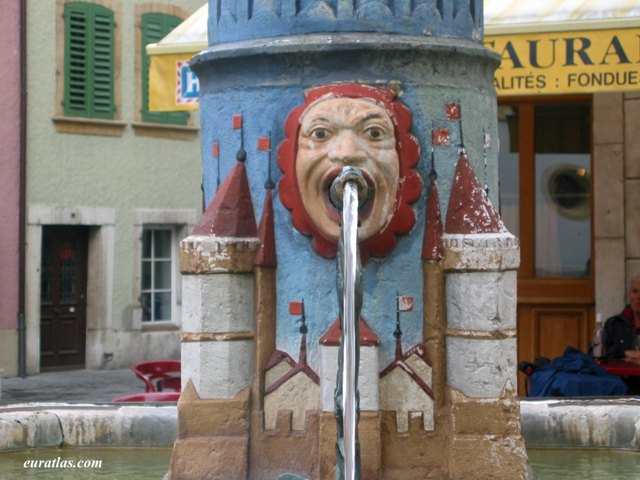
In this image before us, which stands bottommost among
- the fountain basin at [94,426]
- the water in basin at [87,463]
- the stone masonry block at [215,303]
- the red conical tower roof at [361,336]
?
the water in basin at [87,463]

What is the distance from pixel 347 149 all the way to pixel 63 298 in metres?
16.6

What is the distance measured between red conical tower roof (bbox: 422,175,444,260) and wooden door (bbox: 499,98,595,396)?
664 cm

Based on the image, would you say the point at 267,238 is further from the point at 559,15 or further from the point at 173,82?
the point at 173,82

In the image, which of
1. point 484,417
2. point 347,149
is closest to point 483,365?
point 484,417

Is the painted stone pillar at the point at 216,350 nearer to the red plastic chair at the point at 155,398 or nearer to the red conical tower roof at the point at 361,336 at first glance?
the red conical tower roof at the point at 361,336

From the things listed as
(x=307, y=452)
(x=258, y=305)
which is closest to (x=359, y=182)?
(x=258, y=305)

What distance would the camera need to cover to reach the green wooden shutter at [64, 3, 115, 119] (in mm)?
22266

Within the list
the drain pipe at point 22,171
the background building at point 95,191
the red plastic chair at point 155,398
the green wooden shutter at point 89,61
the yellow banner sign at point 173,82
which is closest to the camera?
the red plastic chair at point 155,398

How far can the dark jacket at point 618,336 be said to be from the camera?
1112 centimetres

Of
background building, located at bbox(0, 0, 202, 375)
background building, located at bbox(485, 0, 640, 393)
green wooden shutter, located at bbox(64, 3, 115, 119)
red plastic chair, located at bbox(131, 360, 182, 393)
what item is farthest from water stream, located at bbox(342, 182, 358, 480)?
green wooden shutter, located at bbox(64, 3, 115, 119)

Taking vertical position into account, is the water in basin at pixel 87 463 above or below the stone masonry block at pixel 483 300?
below

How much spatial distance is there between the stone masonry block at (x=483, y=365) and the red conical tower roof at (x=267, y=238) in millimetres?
768

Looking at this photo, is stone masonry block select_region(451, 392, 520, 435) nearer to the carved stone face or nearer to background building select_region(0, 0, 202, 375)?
the carved stone face

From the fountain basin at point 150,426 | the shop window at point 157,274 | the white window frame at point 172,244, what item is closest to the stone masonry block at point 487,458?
the fountain basin at point 150,426
